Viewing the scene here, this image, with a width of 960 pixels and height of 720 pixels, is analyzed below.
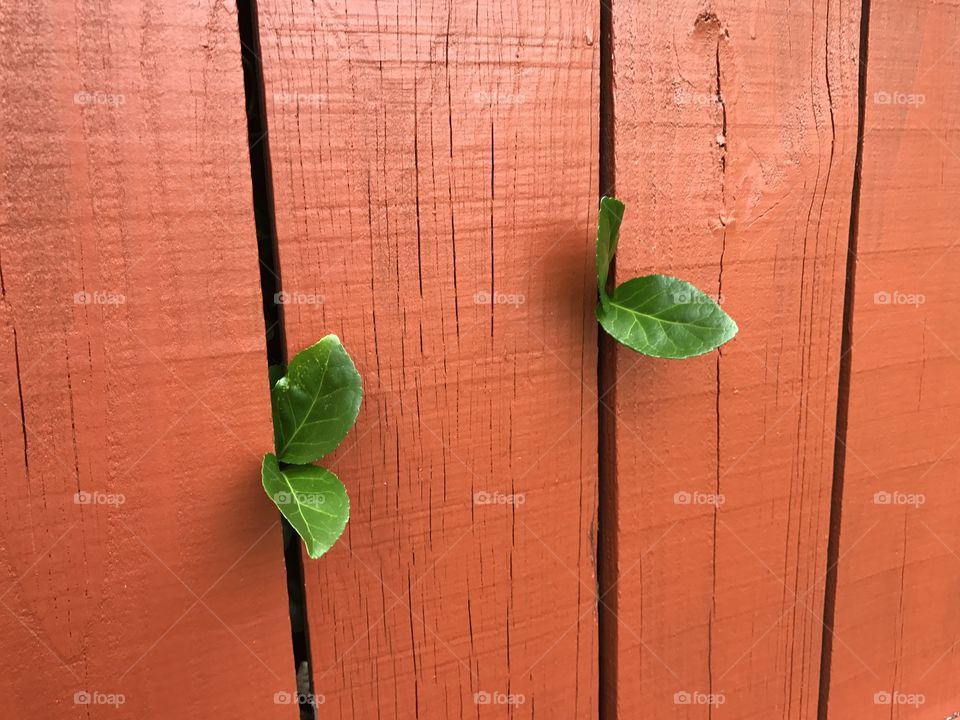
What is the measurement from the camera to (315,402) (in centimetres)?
99

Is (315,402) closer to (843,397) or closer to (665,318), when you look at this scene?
(665,318)

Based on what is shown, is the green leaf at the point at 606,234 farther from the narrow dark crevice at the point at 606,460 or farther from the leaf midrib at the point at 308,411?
the leaf midrib at the point at 308,411

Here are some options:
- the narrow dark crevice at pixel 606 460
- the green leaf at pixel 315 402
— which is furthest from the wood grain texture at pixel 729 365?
the green leaf at pixel 315 402

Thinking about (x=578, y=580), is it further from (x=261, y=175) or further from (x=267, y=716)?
(x=261, y=175)

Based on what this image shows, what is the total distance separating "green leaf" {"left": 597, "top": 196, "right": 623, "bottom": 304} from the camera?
1.02m

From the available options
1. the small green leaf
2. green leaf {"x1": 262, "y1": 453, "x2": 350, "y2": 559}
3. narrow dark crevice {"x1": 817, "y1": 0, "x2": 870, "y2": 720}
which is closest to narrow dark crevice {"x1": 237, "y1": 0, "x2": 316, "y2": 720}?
the small green leaf

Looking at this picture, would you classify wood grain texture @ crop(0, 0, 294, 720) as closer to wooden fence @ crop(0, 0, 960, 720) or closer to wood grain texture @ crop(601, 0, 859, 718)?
wooden fence @ crop(0, 0, 960, 720)

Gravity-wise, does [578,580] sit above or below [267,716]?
above

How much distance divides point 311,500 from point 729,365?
0.72 meters

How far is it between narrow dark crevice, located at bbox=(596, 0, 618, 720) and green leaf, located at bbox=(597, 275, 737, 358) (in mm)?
65

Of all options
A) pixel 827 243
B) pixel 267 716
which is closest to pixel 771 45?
pixel 827 243

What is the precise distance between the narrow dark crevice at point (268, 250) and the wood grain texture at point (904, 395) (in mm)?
982

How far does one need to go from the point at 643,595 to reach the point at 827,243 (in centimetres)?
68

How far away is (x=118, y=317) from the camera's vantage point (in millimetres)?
919
